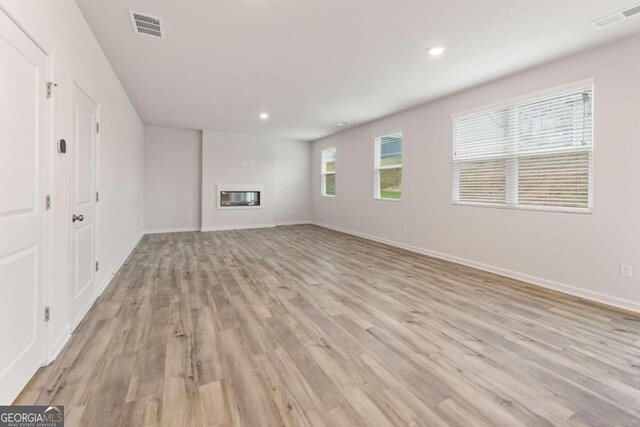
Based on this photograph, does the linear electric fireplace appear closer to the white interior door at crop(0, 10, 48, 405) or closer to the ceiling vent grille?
the white interior door at crop(0, 10, 48, 405)

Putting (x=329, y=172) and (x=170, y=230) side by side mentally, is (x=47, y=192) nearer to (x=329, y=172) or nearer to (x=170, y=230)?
(x=170, y=230)

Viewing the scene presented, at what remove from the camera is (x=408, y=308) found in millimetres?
2793

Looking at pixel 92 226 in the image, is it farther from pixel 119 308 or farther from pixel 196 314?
pixel 196 314

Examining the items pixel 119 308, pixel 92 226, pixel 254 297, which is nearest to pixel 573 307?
pixel 254 297

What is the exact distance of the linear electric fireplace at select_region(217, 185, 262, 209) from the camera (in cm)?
791

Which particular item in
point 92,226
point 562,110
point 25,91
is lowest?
point 92,226

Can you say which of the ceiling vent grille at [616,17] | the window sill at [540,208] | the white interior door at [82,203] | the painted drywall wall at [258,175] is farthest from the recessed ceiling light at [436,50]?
the painted drywall wall at [258,175]

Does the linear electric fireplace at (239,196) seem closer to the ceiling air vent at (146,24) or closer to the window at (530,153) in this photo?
the ceiling air vent at (146,24)

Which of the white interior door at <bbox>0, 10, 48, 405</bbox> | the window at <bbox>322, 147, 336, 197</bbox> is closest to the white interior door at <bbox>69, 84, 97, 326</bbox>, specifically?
the white interior door at <bbox>0, 10, 48, 405</bbox>

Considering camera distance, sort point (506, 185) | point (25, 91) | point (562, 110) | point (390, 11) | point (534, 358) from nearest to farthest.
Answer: point (25, 91) < point (534, 358) < point (390, 11) < point (562, 110) < point (506, 185)

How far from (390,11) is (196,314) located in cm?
319

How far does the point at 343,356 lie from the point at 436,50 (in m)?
3.20

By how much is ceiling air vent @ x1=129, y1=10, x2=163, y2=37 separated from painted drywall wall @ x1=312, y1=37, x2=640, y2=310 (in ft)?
13.4

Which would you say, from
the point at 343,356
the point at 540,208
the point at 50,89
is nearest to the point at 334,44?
the point at 50,89
